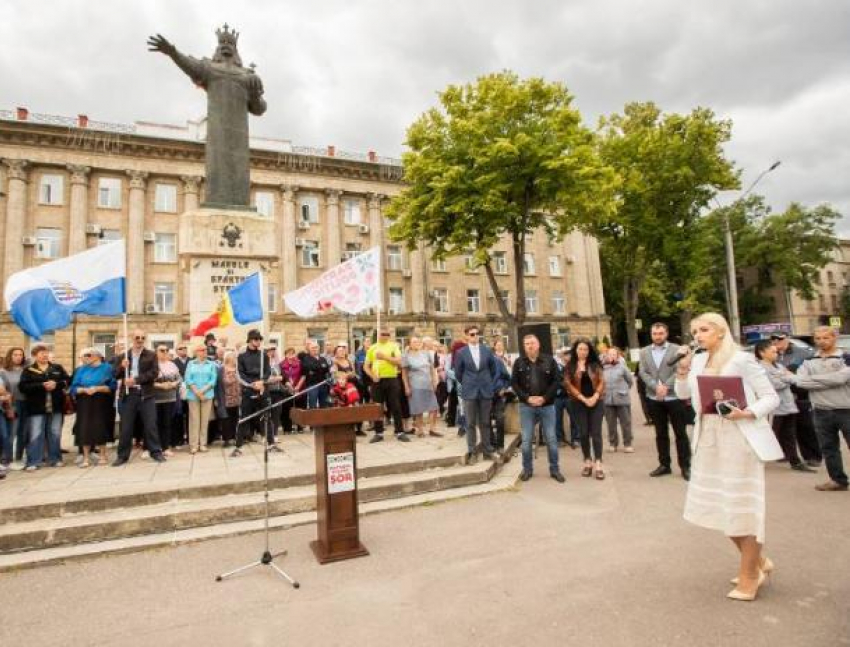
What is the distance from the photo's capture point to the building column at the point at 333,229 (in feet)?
113

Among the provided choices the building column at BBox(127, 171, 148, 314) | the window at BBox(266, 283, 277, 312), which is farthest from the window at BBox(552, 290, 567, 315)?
the building column at BBox(127, 171, 148, 314)

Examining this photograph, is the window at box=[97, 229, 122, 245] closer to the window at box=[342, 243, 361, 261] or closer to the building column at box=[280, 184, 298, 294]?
the building column at box=[280, 184, 298, 294]

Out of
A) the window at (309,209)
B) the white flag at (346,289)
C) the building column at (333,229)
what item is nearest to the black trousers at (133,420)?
the white flag at (346,289)

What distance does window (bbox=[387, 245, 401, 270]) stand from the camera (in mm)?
36219

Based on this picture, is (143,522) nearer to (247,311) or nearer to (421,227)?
(247,311)

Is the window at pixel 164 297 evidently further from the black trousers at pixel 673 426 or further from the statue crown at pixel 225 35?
the black trousers at pixel 673 426

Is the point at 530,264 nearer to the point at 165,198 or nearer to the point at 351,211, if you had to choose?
the point at 351,211

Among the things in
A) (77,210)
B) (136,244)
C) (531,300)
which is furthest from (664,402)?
(77,210)

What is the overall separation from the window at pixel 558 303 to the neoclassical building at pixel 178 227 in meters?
0.09

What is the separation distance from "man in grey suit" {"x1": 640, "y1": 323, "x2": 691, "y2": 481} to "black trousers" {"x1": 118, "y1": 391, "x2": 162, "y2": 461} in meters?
7.63

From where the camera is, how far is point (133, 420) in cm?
775

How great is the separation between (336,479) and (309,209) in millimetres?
32781

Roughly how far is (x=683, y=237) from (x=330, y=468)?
2970 centimetres

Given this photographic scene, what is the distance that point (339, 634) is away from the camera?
320 centimetres
